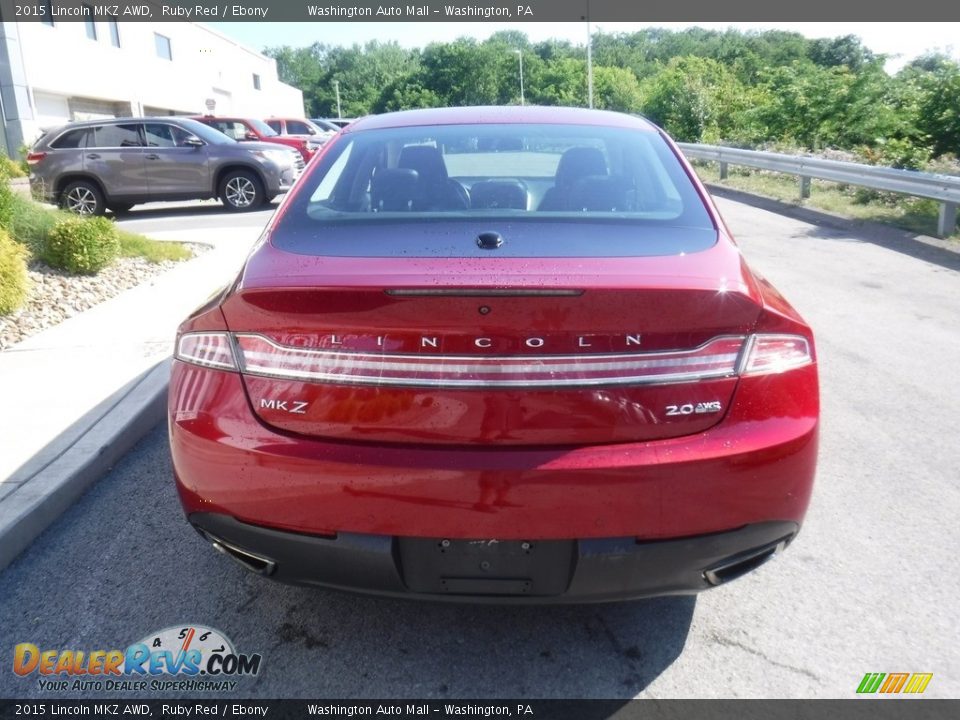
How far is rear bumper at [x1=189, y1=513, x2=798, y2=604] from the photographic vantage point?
2211 mm

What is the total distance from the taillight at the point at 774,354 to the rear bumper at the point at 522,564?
1.43 feet

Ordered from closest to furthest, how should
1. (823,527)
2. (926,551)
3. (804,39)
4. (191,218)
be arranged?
1. (926,551)
2. (823,527)
3. (191,218)
4. (804,39)

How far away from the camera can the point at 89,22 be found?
1261 inches

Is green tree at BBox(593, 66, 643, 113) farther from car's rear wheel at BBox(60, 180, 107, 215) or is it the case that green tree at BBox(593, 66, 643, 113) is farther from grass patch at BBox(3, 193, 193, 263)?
grass patch at BBox(3, 193, 193, 263)

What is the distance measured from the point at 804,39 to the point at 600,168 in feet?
312

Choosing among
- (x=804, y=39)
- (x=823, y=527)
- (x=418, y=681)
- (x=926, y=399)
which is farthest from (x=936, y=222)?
(x=804, y=39)

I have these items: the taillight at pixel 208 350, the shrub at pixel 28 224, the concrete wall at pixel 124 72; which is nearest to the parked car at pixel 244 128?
the shrub at pixel 28 224

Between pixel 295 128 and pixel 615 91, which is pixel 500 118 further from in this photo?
pixel 615 91

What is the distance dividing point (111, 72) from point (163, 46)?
23.9ft

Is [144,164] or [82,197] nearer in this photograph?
[144,164]

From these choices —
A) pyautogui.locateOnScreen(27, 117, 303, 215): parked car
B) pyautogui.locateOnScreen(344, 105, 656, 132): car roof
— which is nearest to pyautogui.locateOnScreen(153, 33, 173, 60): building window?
pyautogui.locateOnScreen(27, 117, 303, 215): parked car

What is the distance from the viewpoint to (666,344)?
7.10 feet

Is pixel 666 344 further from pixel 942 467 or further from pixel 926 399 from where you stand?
pixel 926 399
